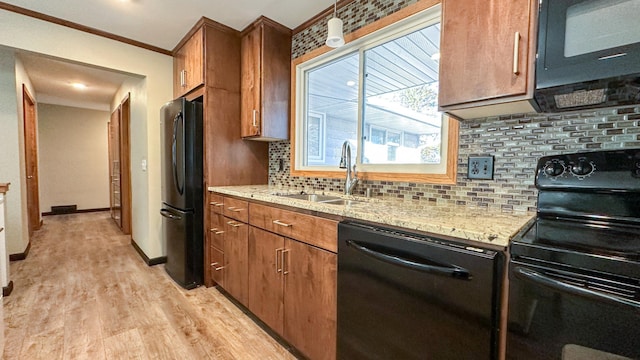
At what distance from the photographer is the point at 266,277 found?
1703mm

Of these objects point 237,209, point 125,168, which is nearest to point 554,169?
point 237,209

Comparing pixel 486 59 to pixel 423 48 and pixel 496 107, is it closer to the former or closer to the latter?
pixel 496 107

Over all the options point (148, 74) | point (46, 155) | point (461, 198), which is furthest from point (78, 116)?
point (461, 198)

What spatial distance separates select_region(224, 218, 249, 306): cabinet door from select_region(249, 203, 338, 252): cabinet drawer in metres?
0.21

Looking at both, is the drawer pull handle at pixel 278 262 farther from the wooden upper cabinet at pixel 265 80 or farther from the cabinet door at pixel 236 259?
the wooden upper cabinet at pixel 265 80

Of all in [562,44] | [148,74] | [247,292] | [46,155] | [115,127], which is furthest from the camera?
[46,155]

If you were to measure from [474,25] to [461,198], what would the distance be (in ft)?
2.61

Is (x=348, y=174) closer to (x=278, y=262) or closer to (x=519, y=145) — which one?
(x=278, y=262)

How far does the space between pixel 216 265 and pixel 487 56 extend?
2.30m

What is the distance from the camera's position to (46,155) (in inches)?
213

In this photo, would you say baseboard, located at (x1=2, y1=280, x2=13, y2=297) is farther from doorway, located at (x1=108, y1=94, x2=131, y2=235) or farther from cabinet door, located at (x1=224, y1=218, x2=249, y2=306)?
doorway, located at (x1=108, y1=94, x2=131, y2=235)

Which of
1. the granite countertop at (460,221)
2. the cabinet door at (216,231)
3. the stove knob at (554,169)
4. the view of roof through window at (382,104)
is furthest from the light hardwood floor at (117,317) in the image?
the stove knob at (554,169)

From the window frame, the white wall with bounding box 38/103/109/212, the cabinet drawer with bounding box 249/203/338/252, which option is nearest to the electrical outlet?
the cabinet drawer with bounding box 249/203/338/252

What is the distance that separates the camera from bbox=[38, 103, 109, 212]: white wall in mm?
5414
